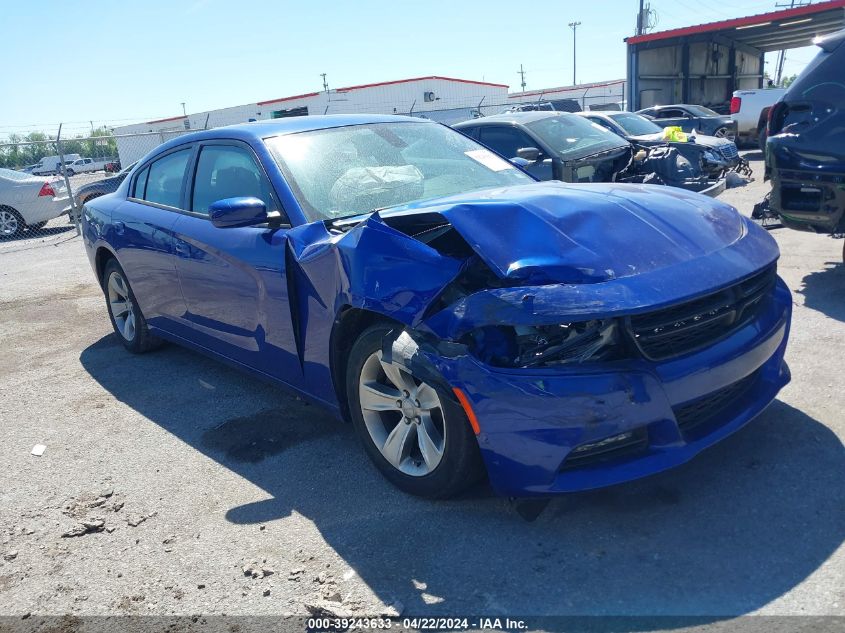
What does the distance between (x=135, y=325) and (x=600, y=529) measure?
4116mm

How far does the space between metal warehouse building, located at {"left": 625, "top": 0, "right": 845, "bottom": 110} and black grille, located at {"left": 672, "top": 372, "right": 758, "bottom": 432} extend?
25331 millimetres

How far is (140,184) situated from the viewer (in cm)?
528

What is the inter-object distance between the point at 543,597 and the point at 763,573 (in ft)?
2.52

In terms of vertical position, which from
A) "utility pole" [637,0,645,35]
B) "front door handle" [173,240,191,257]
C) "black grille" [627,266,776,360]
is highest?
"utility pole" [637,0,645,35]

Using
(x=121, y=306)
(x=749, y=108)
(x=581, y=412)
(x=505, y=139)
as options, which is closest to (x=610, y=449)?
(x=581, y=412)

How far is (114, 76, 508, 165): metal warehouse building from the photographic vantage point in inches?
1580

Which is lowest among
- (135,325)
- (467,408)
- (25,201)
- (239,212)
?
(135,325)

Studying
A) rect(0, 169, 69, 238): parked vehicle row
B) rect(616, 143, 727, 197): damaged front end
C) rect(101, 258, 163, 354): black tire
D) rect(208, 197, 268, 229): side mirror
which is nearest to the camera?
rect(208, 197, 268, 229): side mirror

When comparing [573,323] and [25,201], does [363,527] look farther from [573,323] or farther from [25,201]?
[25,201]

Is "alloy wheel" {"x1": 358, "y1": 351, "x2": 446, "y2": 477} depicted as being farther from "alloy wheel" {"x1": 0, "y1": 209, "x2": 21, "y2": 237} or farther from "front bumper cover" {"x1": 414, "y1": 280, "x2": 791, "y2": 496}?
"alloy wheel" {"x1": 0, "y1": 209, "x2": 21, "y2": 237}

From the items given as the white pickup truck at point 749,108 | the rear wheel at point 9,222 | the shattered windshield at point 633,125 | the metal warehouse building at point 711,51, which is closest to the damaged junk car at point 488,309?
the shattered windshield at point 633,125

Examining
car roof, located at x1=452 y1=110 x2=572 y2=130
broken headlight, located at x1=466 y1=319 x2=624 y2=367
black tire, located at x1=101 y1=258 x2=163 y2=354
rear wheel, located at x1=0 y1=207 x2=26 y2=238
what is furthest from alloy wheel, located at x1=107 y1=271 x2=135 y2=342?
rear wheel, located at x1=0 y1=207 x2=26 y2=238

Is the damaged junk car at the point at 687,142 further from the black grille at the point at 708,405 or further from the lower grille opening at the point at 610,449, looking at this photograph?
the lower grille opening at the point at 610,449

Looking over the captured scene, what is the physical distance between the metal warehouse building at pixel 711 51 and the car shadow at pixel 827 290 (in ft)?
71.3
